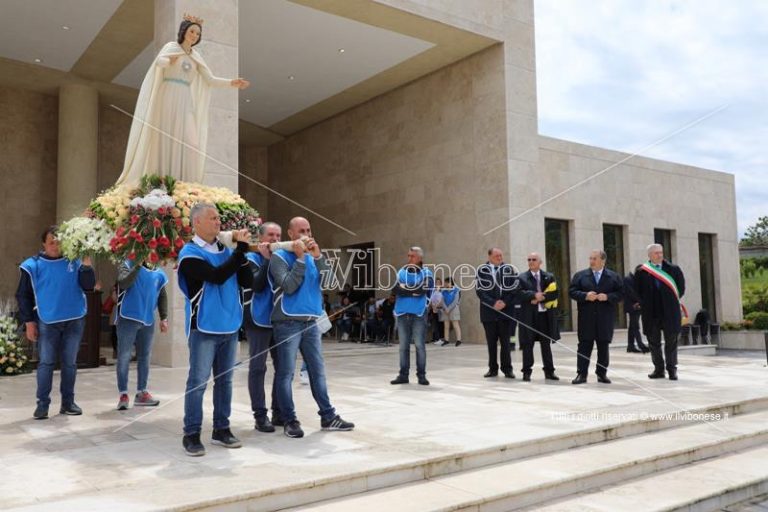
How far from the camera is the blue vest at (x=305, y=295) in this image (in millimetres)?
5348

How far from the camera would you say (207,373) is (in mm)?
4793

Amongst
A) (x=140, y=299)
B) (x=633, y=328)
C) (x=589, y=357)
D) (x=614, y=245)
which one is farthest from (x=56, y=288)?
(x=614, y=245)

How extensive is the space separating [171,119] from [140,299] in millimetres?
1886

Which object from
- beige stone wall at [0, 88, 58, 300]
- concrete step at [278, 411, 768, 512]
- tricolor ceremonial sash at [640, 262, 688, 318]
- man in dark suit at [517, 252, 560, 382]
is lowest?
concrete step at [278, 411, 768, 512]

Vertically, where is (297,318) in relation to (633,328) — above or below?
above

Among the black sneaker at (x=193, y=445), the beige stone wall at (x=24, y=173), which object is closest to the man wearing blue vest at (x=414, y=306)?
the black sneaker at (x=193, y=445)

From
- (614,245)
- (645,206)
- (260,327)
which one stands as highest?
(645,206)

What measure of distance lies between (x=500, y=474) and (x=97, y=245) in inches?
146

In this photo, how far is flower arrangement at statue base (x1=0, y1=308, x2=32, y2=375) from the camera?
967cm

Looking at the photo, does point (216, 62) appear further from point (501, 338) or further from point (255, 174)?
point (255, 174)

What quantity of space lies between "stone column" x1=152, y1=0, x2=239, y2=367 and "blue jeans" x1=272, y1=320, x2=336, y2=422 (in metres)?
6.19

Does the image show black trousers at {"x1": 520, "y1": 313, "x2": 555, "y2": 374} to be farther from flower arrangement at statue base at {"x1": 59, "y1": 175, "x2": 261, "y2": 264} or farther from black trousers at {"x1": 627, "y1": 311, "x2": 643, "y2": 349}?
black trousers at {"x1": 627, "y1": 311, "x2": 643, "y2": 349}

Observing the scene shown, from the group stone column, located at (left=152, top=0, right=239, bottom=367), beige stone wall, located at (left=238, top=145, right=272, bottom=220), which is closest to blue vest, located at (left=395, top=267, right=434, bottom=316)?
stone column, located at (left=152, top=0, right=239, bottom=367)

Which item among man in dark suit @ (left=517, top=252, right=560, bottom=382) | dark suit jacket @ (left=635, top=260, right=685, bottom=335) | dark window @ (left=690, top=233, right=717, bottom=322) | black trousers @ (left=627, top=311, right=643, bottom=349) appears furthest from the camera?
dark window @ (left=690, top=233, right=717, bottom=322)
